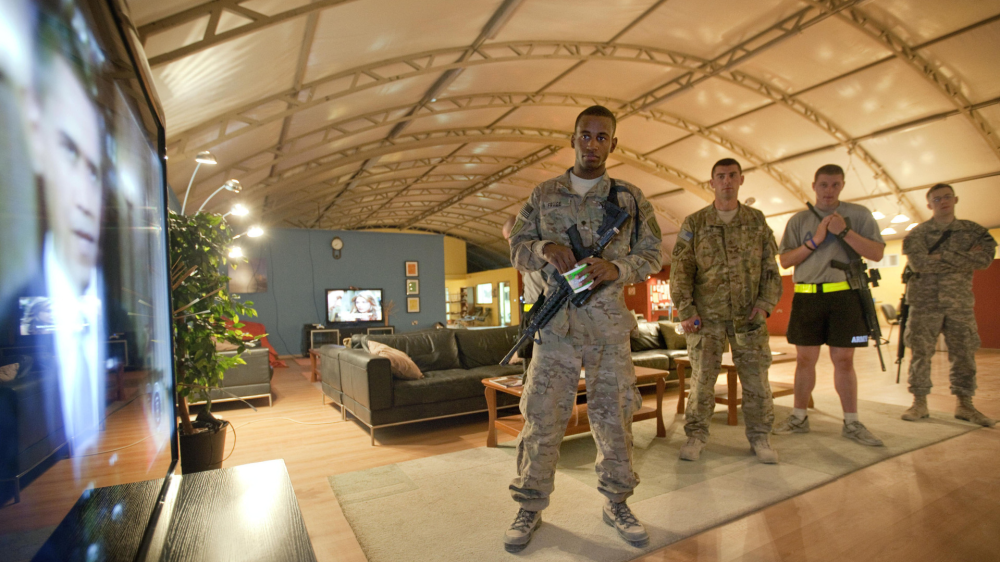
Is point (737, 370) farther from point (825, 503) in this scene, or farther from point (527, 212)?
point (527, 212)

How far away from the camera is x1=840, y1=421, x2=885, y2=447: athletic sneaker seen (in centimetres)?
279

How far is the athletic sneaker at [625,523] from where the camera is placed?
1770mm

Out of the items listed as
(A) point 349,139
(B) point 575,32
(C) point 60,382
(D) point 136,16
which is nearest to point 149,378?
(C) point 60,382

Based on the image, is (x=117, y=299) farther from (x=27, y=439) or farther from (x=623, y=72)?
(x=623, y=72)

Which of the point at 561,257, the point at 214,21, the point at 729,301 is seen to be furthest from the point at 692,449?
the point at 214,21

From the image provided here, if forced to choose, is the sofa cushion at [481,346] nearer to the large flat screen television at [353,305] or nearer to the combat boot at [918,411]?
the combat boot at [918,411]

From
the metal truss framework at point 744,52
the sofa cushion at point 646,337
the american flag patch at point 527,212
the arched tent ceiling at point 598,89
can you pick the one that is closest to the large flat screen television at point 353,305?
the arched tent ceiling at point 598,89

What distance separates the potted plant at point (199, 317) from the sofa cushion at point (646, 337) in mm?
3929

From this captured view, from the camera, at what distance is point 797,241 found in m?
3.00

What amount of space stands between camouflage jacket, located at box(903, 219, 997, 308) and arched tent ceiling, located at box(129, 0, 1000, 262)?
14.3ft

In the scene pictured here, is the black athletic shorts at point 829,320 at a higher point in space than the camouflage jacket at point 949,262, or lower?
lower

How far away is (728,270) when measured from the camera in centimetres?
262

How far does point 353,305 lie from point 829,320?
10.7 metres

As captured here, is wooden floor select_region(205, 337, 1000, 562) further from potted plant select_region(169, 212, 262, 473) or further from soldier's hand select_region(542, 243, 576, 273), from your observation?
soldier's hand select_region(542, 243, 576, 273)
